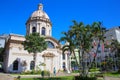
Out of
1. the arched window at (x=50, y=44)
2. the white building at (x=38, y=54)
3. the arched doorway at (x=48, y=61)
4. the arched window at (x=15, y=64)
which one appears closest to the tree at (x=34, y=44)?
the white building at (x=38, y=54)

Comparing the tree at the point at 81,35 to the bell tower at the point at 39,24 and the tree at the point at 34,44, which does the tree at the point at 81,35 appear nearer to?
the tree at the point at 34,44

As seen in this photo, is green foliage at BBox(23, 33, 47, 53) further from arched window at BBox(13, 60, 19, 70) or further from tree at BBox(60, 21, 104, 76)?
tree at BBox(60, 21, 104, 76)

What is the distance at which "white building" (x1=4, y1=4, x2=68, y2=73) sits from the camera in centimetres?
4044

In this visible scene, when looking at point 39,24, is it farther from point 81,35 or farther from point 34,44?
point 81,35

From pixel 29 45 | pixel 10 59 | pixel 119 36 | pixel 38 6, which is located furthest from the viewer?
pixel 119 36

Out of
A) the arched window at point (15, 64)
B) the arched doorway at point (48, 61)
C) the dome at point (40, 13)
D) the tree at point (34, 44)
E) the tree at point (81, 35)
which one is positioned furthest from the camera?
the dome at point (40, 13)

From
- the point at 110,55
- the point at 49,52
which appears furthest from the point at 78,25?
the point at 110,55

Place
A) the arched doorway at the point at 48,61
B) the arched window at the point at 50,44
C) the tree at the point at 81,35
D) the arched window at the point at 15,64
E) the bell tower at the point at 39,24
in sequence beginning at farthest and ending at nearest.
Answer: the bell tower at the point at 39,24 → the arched window at the point at 50,44 → the arched doorway at the point at 48,61 → the arched window at the point at 15,64 → the tree at the point at 81,35

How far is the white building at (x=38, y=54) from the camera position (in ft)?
133

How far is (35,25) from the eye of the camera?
47.8 metres

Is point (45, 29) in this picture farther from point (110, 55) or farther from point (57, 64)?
point (110, 55)

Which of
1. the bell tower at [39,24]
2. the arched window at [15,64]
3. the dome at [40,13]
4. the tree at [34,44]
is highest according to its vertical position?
the dome at [40,13]

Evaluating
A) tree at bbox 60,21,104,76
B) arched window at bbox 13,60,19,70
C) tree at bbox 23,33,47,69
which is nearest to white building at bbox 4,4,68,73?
arched window at bbox 13,60,19,70

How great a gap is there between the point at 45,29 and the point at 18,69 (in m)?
14.7
